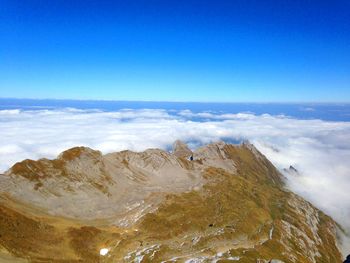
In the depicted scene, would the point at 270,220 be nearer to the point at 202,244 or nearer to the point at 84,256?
the point at 202,244

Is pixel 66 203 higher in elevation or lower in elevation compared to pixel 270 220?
higher

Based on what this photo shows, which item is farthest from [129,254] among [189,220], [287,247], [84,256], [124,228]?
[287,247]

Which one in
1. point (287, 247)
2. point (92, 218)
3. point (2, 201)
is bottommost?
point (287, 247)

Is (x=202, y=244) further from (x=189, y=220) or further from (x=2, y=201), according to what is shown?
(x=2, y=201)

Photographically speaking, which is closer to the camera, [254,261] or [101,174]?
[254,261]

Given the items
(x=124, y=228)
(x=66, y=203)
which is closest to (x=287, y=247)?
(x=124, y=228)

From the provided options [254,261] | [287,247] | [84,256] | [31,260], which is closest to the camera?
[31,260]

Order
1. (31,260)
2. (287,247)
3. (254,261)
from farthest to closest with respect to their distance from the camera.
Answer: (287,247) → (254,261) → (31,260)
